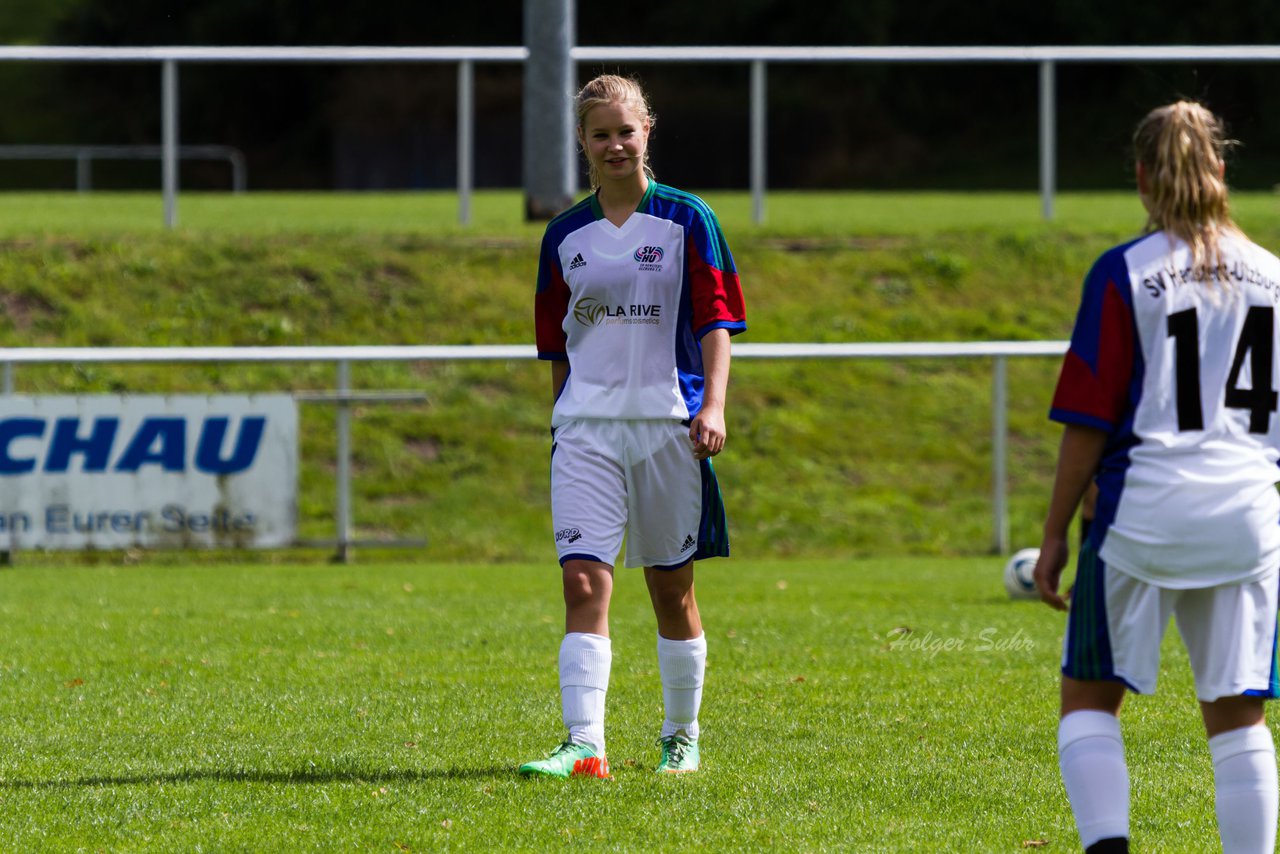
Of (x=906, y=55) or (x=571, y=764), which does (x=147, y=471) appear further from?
(x=906, y=55)

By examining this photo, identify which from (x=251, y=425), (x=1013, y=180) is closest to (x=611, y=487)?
(x=251, y=425)

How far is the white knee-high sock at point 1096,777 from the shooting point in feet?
11.6

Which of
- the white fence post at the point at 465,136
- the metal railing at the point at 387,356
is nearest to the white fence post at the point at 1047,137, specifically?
the metal railing at the point at 387,356

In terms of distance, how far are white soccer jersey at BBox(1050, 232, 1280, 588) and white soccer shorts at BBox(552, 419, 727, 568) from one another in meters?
1.62

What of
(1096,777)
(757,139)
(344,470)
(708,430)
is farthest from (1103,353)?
(757,139)

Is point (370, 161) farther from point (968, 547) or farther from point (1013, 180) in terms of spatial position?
point (968, 547)

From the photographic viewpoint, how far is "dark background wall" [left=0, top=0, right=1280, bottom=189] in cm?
2962

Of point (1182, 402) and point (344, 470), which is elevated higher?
point (1182, 402)

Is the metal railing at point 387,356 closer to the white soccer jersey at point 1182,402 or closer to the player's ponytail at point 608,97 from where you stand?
the player's ponytail at point 608,97

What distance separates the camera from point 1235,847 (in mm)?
3525

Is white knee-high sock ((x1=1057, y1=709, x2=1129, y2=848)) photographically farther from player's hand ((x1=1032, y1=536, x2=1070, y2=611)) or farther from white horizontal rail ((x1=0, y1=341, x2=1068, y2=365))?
white horizontal rail ((x1=0, y1=341, x2=1068, y2=365))

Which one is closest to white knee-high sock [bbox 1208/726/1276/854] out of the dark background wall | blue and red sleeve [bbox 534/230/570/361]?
blue and red sleeve [bbox 534/230/570/361]

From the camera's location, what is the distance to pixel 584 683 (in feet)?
15.9

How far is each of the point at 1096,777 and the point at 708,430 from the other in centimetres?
155
